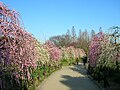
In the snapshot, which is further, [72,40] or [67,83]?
[72,40]

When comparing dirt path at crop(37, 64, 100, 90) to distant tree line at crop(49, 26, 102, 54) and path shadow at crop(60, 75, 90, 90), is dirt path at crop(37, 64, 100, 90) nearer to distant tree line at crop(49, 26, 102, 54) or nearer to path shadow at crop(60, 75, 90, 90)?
path shadow at crop(60, 75, 90, 90)

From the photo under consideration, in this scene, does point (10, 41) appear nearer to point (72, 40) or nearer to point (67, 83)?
point (67, 83)

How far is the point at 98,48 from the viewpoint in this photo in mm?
24766

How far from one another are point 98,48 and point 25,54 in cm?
1644

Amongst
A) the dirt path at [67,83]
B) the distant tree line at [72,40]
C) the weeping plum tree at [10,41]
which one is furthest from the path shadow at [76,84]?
the distant tree line at [72,40]

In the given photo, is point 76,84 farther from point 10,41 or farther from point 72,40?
point 72,40

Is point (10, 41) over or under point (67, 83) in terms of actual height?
over

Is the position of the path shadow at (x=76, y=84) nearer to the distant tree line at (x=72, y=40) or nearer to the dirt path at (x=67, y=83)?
the dirt path at (x=67, y=83)

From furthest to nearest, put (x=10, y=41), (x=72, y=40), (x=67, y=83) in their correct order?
1. (x=72, y=40)
2. (x=67, y=83)
3. (x=10, y=41)

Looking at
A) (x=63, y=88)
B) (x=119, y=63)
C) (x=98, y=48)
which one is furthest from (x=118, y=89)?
(x=98, y=48)

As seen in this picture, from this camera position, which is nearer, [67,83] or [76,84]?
[76,84]

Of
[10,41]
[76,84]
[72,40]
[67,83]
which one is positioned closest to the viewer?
[10,41]

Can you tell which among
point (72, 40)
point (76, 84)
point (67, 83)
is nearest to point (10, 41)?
point (76, 84)

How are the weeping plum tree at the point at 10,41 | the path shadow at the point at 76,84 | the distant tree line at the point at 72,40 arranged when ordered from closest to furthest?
the weeping plum tree at the point at 10,41 < the path shadow at the point at 76,84 < the distant tree line at the point at 72,40
